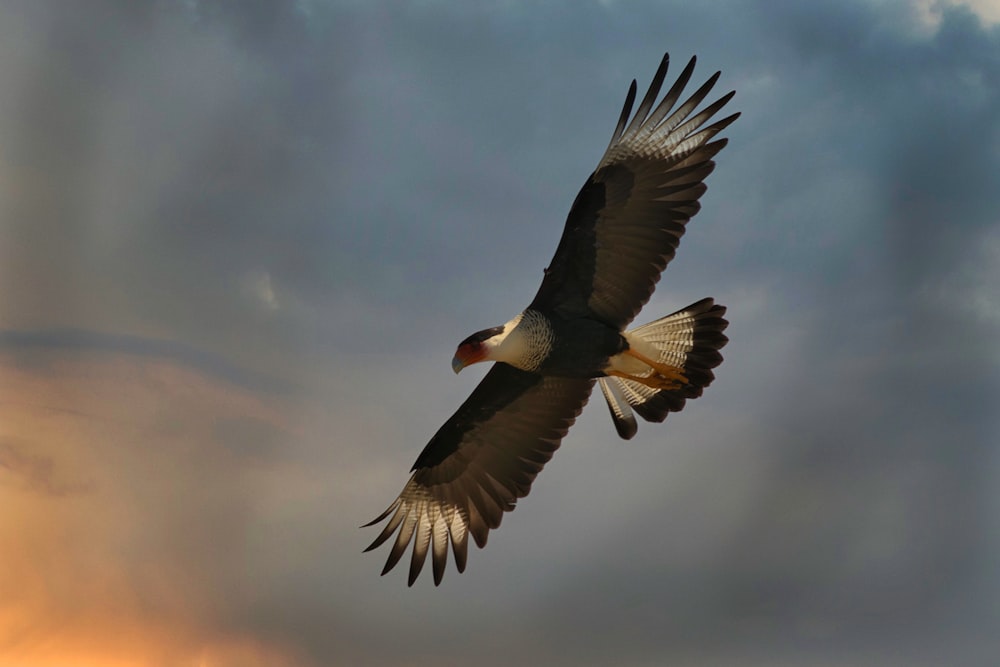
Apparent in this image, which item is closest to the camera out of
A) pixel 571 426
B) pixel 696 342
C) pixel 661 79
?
pixel 661 79

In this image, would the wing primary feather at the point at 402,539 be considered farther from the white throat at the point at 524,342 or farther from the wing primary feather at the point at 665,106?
the wing primary feather at the point at 665,106

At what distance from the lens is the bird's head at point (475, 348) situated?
762cm

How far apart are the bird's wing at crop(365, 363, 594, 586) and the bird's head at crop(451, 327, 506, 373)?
974mm

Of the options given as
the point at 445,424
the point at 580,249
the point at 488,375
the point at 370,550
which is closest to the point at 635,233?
the point at 580,249

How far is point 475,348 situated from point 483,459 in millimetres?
1739

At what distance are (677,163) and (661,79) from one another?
69 cm

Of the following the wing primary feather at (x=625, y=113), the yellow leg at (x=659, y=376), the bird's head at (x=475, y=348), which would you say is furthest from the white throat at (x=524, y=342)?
the wing primary feather at (x=625, y=113)

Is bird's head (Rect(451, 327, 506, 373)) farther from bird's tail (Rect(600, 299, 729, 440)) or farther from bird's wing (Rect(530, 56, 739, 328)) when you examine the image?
bird's tail (Rect(600, 299, 729, 440))

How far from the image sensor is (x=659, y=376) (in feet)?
27.2

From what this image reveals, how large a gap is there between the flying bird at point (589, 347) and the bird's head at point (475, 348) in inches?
0.4

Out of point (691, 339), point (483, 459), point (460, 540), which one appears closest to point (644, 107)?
point (691, 339)

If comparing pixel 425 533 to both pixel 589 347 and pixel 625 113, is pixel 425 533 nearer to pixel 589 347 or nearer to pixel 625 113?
pixel 589 347

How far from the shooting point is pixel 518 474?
8.89 metres

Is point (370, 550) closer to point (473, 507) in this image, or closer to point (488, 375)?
point (473, 507)
